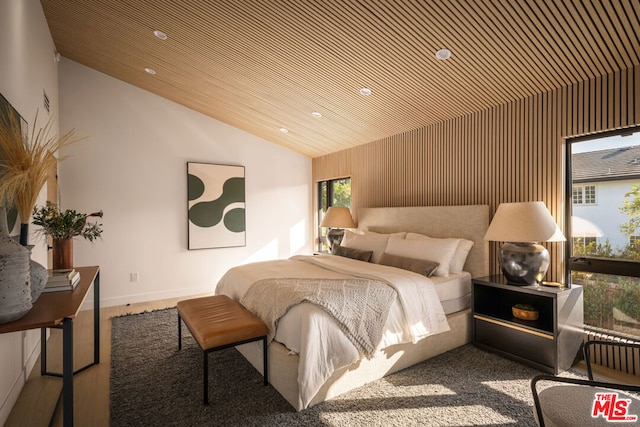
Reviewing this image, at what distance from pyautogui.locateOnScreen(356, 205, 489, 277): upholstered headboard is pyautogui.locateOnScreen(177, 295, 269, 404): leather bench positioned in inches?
91.6

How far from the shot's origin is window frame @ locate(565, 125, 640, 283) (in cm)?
256

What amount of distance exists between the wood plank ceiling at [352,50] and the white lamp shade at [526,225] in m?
1.12

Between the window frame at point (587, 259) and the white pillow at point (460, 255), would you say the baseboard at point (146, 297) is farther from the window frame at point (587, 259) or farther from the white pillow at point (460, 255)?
the window frame at point (587, 259)

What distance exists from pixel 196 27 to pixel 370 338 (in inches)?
118

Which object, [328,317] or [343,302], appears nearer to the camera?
[328,317]

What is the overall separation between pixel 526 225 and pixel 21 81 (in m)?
4.09

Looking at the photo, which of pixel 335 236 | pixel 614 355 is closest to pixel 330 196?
pixel 335 236

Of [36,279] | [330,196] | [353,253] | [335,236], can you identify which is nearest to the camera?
[36,279]

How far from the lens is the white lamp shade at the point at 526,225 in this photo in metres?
2.62

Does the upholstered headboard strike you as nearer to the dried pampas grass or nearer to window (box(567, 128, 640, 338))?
window (box(567, 128, 640, 338))

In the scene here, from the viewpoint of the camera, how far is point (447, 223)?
12.0 ft

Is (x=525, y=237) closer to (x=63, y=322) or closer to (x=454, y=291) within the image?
(x=454, y=291)

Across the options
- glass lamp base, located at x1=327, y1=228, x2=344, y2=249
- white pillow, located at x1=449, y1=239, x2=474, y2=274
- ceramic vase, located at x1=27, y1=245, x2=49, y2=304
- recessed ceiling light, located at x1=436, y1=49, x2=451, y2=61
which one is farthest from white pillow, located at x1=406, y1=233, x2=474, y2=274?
ceramic vase, located at x1=27, y1=245, x2=49, y2=304

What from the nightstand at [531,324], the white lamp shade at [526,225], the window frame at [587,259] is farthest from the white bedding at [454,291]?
the window frame at [587,259]
